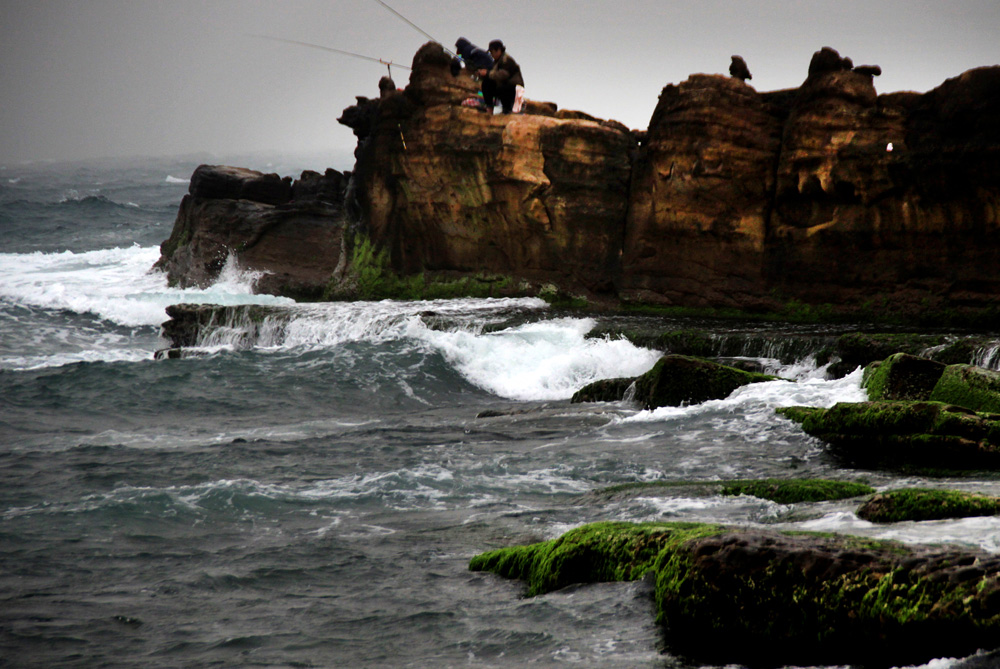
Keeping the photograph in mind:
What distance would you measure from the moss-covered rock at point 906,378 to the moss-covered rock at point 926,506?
3944 mm

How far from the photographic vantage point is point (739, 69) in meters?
17.2

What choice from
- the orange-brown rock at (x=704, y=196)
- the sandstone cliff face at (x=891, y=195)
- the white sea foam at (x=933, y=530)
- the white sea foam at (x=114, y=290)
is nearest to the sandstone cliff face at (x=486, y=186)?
the orange-brown rock at (x=704, y=196)

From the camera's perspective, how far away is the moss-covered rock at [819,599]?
11.2 feet

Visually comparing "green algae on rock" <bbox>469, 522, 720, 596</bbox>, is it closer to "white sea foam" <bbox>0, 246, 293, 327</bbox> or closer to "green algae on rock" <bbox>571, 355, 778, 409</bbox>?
"green algae on rock" <bbox>571, 355, 778, 409</bbox>

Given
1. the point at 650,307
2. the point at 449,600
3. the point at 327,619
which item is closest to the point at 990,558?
the point at 449,600

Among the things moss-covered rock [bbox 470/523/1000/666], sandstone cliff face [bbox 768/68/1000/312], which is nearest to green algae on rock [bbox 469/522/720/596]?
moss-covered rock [bbox 470/523/1000/666]

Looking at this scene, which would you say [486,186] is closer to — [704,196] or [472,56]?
[472,56]

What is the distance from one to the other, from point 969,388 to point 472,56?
13603 mm

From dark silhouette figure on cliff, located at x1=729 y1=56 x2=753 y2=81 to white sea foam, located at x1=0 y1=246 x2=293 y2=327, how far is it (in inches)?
457

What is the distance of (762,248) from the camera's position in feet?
57.0

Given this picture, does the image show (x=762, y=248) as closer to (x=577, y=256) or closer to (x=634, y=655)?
(x=577, y=256)

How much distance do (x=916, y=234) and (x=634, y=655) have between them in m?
13.9

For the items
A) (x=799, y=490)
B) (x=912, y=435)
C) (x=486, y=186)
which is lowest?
(x=799, y=490)

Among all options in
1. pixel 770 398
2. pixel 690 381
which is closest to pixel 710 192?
pixel 690 381
